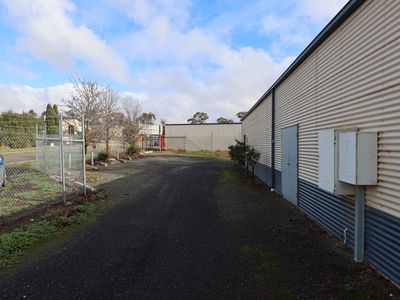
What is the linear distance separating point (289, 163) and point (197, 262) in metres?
6.05

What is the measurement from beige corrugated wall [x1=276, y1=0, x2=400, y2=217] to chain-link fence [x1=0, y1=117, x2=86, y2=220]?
6680mm

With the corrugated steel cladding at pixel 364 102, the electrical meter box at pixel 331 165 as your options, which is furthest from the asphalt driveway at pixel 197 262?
the electrical meter box at pixel 331 165

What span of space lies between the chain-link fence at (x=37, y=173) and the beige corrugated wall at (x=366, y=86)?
21.9 ft

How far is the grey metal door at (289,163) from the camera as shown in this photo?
988 centimetres

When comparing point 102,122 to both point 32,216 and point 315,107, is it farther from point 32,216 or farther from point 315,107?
point 315,107

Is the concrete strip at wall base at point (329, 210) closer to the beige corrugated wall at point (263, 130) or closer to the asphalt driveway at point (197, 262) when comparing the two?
the asphalt driveway at point (197, 262)

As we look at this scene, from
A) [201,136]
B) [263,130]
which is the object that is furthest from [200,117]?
[263,130]

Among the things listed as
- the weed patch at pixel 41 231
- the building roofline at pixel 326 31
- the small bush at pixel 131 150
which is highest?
the building roofline at pixel 326 31

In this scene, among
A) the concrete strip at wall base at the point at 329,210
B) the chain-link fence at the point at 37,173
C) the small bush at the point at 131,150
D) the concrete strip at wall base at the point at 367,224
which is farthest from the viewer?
the small bush at the point at 131,150

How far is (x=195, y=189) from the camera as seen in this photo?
43.9ft

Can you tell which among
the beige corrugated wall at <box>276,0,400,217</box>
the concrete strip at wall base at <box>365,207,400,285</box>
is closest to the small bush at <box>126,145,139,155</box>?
the beige corrugated wall at <box>276,0,400,217</box>

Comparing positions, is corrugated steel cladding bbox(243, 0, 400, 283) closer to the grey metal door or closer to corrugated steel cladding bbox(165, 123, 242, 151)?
the grey metal door

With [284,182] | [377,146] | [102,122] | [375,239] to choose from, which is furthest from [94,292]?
[102,122]

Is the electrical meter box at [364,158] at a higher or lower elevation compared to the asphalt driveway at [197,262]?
higher
